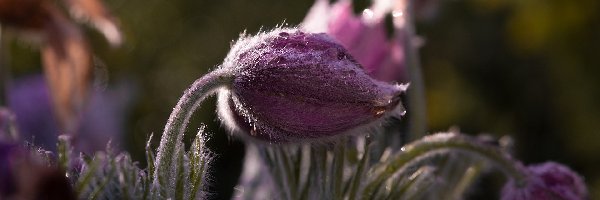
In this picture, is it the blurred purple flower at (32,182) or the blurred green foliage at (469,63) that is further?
the blurred green foliage at (469,63)

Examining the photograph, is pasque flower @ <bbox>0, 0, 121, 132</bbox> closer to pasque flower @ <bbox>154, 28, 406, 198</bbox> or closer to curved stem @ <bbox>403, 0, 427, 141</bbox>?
curved stem @ <bbox>403, 0, 427, 141</bbox>

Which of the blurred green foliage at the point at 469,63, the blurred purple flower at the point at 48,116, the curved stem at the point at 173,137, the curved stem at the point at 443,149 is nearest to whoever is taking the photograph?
the curved stem at the point at 173,137

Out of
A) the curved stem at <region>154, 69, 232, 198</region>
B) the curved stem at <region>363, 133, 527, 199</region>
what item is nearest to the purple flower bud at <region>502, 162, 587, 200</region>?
the curved stem at <region>363, 133, 527, 199</region>

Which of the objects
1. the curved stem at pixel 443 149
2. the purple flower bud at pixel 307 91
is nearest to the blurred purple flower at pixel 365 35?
the curved stem at pixel 443 149

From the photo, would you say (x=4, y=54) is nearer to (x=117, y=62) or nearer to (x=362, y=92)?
(x=362, y=92)

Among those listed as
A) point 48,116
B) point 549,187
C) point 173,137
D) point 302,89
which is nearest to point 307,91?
point 302,89

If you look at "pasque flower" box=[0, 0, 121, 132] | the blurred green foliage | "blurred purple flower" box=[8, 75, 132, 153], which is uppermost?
the blurred green foliage

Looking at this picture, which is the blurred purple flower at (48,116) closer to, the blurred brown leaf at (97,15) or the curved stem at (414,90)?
the blurred brown leaf at (97,15)

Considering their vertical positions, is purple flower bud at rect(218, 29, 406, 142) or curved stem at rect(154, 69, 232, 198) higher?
purple flower bud at rect(218, 29, 406, 142)
